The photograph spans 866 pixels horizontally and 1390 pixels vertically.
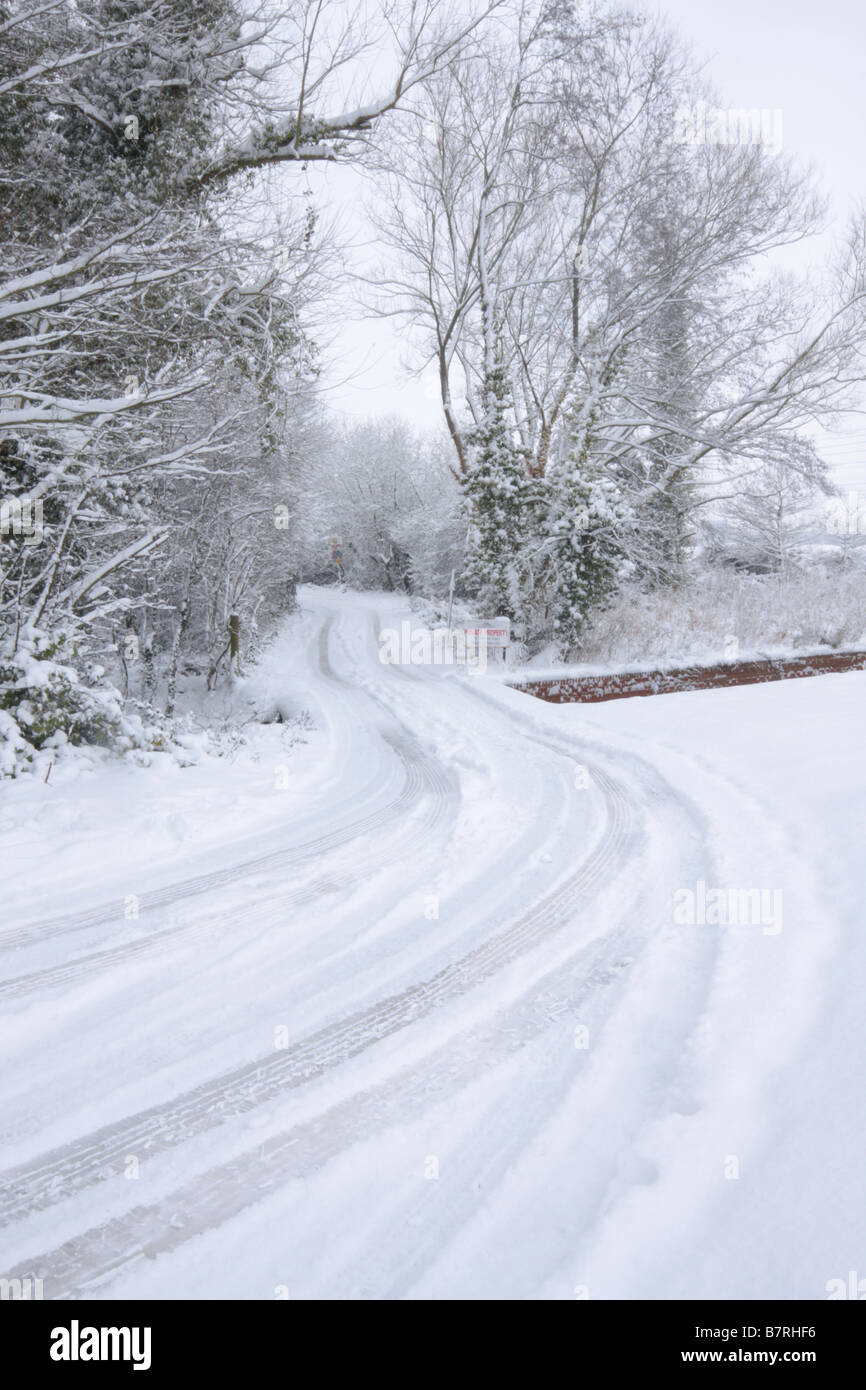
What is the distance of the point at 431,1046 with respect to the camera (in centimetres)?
246

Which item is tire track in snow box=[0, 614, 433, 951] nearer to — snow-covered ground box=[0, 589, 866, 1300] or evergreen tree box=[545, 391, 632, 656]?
snow-covered ground box=[0, 589, 866, 1300]

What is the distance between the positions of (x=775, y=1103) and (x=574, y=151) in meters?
16.5

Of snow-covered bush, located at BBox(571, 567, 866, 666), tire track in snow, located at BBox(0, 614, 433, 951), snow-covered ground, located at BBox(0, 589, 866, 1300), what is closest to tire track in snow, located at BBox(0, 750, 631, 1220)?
snow-covered ground, located at BBox(0, 589, 866, 1300)

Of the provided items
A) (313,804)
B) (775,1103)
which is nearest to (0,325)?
(313,804)

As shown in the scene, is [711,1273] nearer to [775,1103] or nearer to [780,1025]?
[775,1103]

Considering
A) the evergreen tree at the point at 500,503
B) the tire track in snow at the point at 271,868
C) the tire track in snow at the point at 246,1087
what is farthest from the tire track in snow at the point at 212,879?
the evergreen tree at the point at 500,503

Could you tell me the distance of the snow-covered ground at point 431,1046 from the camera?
5.51ft

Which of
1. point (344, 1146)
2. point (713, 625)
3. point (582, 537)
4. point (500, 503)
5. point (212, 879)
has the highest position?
point (500, 503)

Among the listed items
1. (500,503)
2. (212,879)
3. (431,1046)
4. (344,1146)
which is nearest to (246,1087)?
(344,1146)

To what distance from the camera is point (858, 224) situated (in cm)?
1408

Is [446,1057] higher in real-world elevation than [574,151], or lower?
lower

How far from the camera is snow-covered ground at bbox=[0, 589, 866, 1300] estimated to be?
168cm

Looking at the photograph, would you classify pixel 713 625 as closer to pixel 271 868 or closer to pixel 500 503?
pixel 500 503
